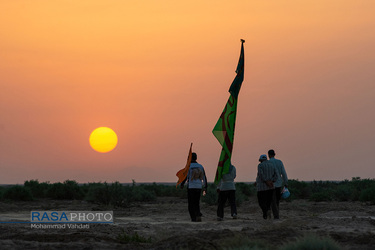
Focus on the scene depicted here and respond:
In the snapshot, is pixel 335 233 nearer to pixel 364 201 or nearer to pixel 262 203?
pixel 262 203

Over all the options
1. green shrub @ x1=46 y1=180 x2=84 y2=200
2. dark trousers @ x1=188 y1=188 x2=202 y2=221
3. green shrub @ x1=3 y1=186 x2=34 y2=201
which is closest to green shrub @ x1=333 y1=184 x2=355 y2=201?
green shrub @ x1=46 y1=180 x2=84 y2=200

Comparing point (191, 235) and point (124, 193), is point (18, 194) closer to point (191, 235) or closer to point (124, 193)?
point (124, 193)

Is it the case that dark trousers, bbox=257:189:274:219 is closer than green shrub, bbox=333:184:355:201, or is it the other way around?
dark trousers, bbox=257:189:274:219

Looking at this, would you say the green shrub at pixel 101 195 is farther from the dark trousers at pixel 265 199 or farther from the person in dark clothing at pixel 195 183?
the dark trousers at pixel 265 199

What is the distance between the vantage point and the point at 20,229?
58.5 ft

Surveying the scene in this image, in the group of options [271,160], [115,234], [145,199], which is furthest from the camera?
[145,199]

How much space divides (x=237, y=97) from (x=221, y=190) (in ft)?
10.0

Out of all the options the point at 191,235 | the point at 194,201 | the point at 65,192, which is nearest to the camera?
the point at 191,235

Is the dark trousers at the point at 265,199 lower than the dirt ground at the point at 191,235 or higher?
higher

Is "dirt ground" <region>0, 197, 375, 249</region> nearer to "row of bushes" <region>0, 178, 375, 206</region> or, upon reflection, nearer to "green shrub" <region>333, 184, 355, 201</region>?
"row of bushes" <region>0, 178, 375, 206</region>

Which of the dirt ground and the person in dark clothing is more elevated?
the person in dark clothing

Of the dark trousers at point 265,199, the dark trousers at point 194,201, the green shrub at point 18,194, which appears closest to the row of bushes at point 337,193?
the green shrub at point 18,194

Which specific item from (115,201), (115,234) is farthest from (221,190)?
(115,201)

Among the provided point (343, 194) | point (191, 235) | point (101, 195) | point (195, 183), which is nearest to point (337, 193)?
point (343, 194)
